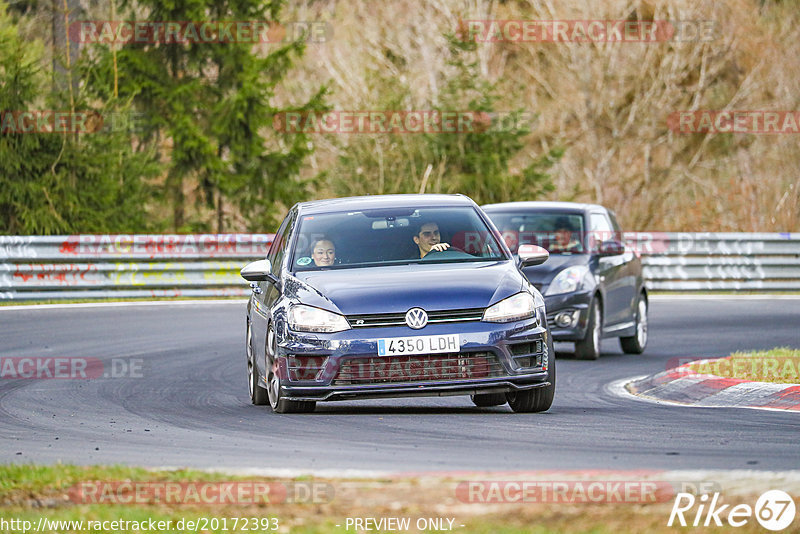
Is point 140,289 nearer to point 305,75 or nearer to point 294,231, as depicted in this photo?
point 294,231

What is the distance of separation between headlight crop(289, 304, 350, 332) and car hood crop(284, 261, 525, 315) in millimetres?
52

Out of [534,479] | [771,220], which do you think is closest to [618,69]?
[771,220]

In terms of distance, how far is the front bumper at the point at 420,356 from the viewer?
9695 mm

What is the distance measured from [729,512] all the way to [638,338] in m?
11.7

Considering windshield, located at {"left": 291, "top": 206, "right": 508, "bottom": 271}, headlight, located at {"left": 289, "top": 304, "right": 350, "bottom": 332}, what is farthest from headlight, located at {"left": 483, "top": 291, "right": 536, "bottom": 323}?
headlight, located at {"left": 289, "top": 304, "right": 350, "bottom": 332}

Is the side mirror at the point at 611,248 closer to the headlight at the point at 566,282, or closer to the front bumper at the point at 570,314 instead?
the headlight at the point at 566,282

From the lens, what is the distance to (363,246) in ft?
36.0

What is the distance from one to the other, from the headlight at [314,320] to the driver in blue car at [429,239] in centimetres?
126

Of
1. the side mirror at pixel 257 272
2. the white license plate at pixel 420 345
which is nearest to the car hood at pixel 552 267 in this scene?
the side mirror at pixel 257 272

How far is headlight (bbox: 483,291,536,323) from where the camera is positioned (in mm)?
9805

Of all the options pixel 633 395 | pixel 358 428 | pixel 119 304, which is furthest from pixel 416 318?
pixel 119 304

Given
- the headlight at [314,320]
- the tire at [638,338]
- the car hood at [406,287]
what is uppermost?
the car hood at [406,287]

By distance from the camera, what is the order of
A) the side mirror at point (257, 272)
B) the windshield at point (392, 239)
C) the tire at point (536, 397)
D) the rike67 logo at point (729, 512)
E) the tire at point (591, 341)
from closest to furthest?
the rike67 logo at point (729, 512) → the tire at point (536, 397) → the windshield at point (392, 239) → the side mirror at point (257, 272) → the tire at point (591, 341)

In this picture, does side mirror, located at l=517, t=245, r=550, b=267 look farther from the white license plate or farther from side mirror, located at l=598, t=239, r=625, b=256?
side mirror, located at l=598, t=239, r=625, b=256
